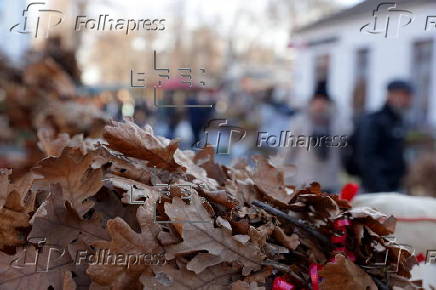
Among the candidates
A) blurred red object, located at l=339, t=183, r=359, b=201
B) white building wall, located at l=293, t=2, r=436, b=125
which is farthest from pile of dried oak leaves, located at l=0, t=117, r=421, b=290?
white building wall, located at l=293, t=2, r=436, b=125

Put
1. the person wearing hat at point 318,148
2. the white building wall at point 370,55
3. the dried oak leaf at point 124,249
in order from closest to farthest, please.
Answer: the dried oak leaf at point 124,249 < the person wearing hat at point 318,148 < the white building wall at point 370,55

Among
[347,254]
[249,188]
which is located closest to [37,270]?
[249,188]

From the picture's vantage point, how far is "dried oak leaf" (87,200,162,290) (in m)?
1.09

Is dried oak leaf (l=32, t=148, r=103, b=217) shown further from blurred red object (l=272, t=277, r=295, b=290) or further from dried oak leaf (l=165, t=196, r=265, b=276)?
blurred red object (l=272, t=277, r=295, b=290)

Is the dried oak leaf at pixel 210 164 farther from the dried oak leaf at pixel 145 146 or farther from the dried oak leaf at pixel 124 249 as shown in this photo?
the dried oak leaf at pixel 124 249

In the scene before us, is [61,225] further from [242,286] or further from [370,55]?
[370,55]

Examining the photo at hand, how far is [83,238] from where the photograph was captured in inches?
45.3

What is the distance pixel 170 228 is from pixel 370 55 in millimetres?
14691

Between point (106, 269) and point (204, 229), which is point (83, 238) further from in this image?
point (204, 229)

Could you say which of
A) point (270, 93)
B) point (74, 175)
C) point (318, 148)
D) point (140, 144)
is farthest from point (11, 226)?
point (270, 93)

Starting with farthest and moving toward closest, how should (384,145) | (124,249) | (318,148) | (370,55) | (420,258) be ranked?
(370,55), (318,148), (384,145), (420,258), (124,249)

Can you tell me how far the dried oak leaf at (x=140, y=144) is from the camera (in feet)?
4.08

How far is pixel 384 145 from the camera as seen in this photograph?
4570 mm

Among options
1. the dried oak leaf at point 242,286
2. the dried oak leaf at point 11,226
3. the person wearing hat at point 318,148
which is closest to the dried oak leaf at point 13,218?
the dried oak leaf at point 11,226
